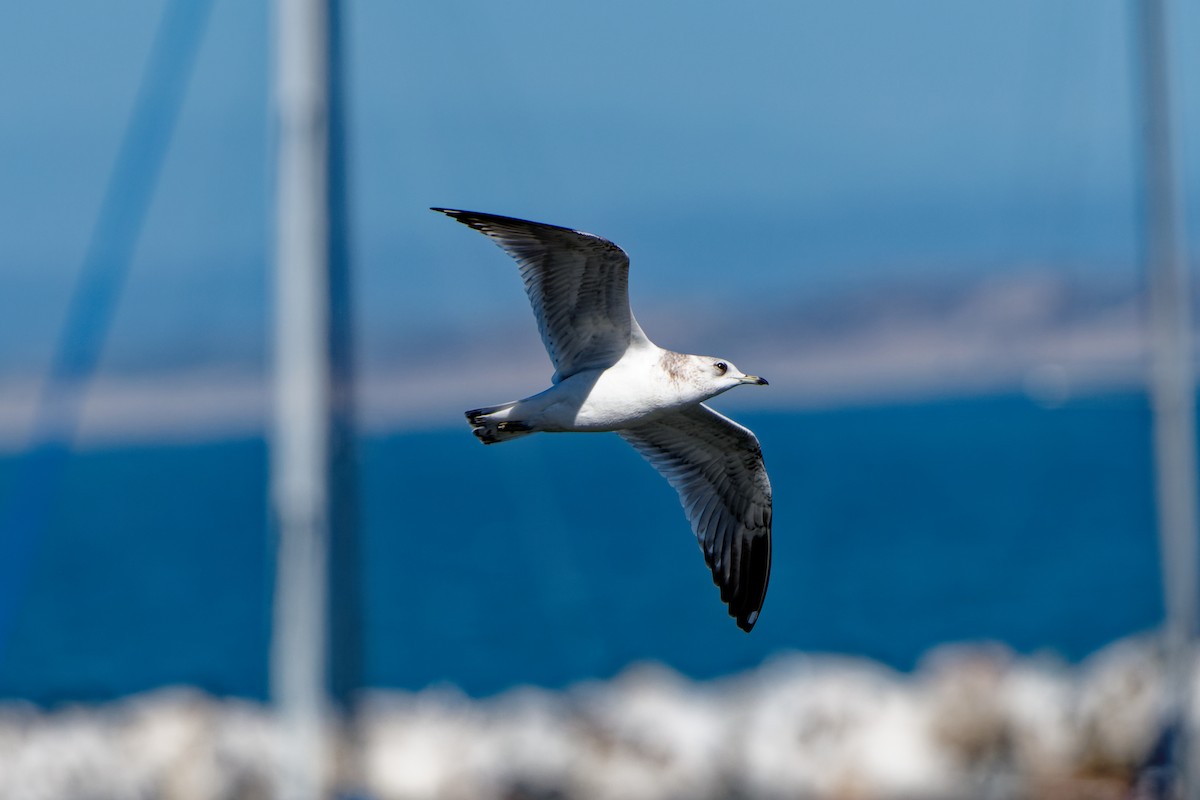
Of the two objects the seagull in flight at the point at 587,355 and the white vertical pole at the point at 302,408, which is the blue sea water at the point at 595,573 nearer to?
the white vertical pole at the point at 302,408

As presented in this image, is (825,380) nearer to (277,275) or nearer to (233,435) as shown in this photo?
(233,435)

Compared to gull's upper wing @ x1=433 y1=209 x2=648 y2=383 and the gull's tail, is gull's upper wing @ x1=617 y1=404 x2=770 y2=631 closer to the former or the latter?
gull's upper wing @ x1=433 y1=209 x2=648 y2=383

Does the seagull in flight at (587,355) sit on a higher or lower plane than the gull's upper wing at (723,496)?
higher

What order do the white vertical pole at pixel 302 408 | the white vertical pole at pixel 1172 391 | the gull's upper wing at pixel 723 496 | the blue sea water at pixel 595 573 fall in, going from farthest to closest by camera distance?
1. the blue sea water at pixel 595 573
2. the white vertical pole at pixel 1172 391
3. the white vertical pole at pixel 302 408
4. the gull's upper wing at pixel 723 496

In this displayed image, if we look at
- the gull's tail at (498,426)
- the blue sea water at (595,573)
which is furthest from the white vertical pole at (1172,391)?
the gull's tail at (498,426)

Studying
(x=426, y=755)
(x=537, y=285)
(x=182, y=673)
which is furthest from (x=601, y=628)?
(x=537, y=285)

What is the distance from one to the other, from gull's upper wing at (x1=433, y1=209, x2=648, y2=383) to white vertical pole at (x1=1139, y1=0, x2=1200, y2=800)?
28.6 ft

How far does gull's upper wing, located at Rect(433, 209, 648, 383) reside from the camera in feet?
23.6

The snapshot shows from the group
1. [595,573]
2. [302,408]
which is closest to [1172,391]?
[302,408]

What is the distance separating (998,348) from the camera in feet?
332

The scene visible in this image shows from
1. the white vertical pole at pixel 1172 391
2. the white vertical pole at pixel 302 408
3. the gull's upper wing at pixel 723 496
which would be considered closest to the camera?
the gull's upper wing at pixel 723 496

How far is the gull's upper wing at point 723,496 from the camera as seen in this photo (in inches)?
329

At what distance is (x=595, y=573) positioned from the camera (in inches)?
1870

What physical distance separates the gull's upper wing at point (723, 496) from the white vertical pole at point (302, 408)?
4.06 m
